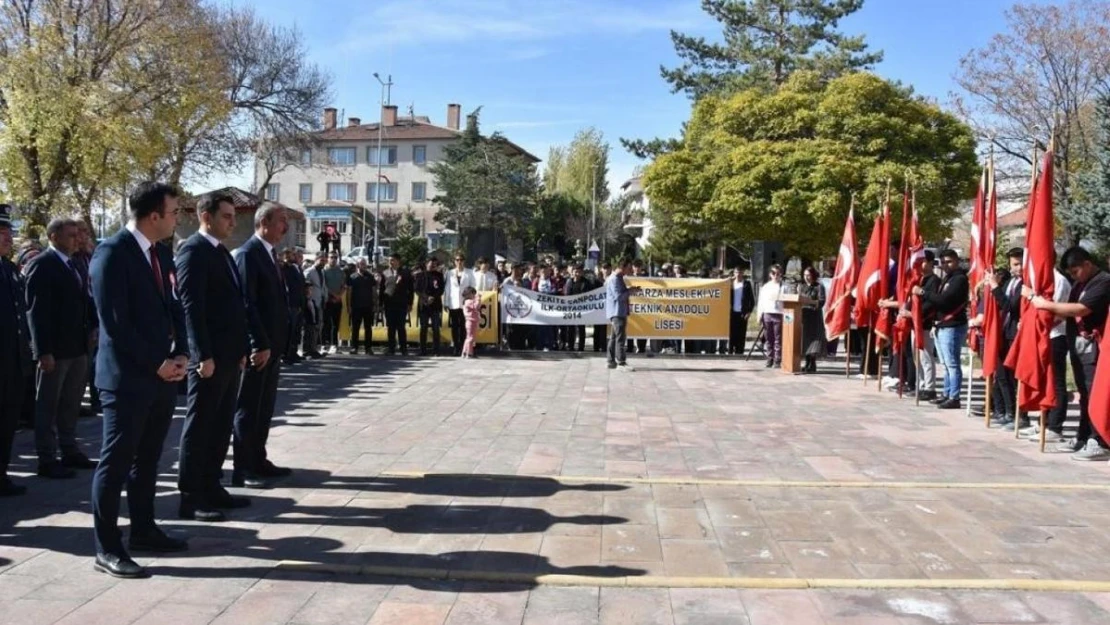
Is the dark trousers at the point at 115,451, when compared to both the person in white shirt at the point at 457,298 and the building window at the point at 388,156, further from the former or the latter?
the building window at the point at 388,156

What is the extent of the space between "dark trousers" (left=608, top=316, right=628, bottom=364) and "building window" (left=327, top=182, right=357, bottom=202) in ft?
234

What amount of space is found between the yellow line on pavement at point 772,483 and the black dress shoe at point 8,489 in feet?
7.95

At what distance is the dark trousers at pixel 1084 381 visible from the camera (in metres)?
8.44

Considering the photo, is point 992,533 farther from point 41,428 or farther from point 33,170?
point 33,170

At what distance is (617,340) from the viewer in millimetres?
16047

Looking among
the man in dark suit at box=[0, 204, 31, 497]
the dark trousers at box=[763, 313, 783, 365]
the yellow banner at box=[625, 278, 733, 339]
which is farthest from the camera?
the yellow banner at box=[625, 278, 733, 339]

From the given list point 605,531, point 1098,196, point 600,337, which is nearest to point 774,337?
point 600,337

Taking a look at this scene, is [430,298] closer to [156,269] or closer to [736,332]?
[736,332]

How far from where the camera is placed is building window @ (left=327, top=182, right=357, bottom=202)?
84188mm

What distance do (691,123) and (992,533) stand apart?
98.8 feet

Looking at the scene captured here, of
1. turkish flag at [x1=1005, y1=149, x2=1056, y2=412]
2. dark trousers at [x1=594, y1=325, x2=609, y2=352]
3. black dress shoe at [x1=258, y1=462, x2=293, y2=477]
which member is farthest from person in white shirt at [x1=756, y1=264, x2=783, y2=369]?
black dress shoe at [x1=258, y1=462, x2=293, y2=477]

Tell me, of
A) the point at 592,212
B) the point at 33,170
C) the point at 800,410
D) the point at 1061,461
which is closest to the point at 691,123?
the point at 33,170

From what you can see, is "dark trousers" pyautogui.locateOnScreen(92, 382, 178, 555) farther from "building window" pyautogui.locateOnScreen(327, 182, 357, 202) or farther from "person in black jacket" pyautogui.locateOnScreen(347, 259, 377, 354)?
"building window" pyautogui.locateOnScreen(327, 182, 357, 202)

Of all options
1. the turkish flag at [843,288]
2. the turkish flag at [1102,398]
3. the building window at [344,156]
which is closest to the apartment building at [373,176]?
the building window at [344,156]
